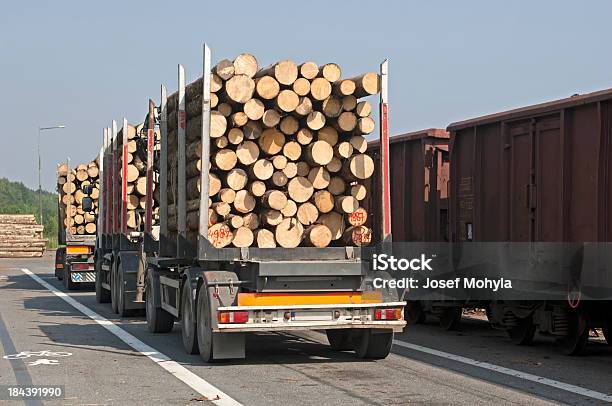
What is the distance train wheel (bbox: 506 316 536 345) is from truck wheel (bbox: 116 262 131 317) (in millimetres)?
7147

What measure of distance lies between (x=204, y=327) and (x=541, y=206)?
15.5 feet

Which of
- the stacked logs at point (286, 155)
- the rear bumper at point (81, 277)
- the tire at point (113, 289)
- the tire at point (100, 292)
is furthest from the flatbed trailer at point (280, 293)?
the rear bumper at point (81, 277)

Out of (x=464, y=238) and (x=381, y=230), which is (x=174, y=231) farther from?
(x=464, y=238)

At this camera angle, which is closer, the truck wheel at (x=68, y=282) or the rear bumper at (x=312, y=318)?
the rear bumper at (x=312, y=318)

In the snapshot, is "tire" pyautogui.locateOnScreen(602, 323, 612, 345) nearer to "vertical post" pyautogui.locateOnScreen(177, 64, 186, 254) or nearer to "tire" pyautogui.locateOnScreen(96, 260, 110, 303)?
"vertical post" pyautogui.locateOnScreen(177, 64, 186, 254)

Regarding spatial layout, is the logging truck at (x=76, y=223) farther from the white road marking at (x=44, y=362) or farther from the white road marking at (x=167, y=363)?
the white road marking at (x=44, y=362)

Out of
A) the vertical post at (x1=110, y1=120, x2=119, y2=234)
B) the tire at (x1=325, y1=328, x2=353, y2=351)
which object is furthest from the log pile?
the tire at (x1=325, y1=328, x2=353, y2=351)

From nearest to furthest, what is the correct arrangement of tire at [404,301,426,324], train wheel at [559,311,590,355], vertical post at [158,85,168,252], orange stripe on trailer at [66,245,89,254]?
1. train wheel at [559,311,590,355]
2. vertical post at [158,85,168,252]
3. tire at [404,301,426,324]
4. orange stripe on trailer at [66,245,89,254]

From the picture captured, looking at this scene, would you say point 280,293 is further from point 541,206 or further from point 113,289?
point 113,289

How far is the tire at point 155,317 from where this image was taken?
15.9m

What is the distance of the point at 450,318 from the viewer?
56.3ft

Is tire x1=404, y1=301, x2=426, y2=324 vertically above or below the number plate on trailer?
below

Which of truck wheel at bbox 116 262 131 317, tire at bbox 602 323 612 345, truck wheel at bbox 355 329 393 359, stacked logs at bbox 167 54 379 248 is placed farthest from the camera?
truck wheel at bbox 116 262 131 317

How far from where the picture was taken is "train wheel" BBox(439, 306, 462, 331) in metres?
17.1
